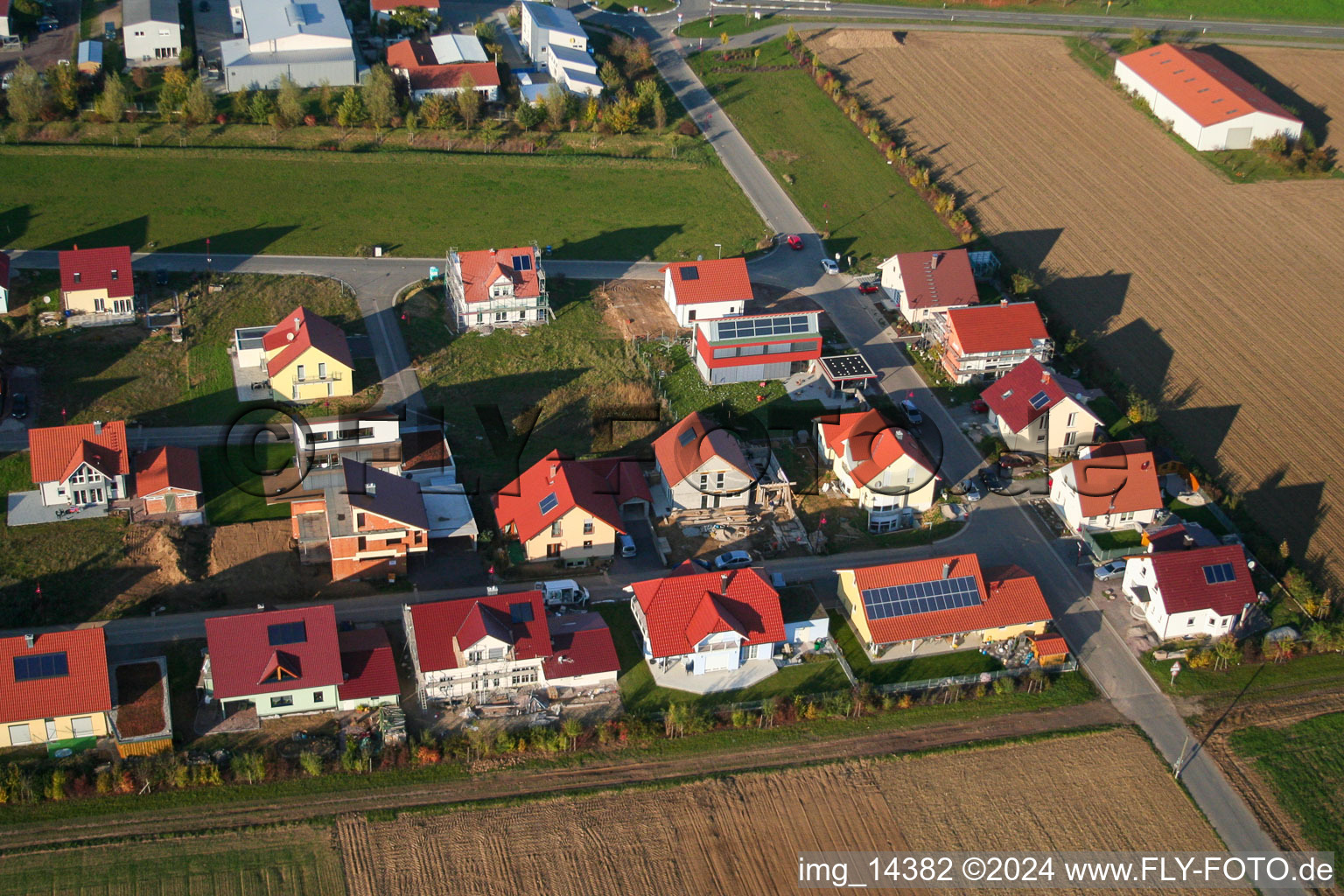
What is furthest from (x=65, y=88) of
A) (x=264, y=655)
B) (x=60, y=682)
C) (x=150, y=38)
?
(x=264, y=655)

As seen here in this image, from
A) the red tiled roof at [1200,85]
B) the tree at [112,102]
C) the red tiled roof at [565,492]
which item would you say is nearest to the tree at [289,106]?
the tree at [112,102]

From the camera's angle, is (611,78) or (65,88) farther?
(611,78)

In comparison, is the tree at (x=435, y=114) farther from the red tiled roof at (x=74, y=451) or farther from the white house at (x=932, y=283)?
the red tiled roof at (x=74, y=451)

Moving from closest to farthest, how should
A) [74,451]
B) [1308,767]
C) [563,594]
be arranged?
[1308,767]
[563,594]
[74,451]

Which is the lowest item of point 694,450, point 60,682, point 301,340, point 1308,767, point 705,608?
point 1308,767

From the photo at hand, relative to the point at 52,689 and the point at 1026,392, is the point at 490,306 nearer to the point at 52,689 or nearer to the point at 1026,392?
the point at 1026,392

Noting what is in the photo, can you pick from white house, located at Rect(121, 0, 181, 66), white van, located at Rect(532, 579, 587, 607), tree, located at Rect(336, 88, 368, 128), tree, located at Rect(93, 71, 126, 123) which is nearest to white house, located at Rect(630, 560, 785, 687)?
white van, located at Rect(532, 579, 587, 607)
